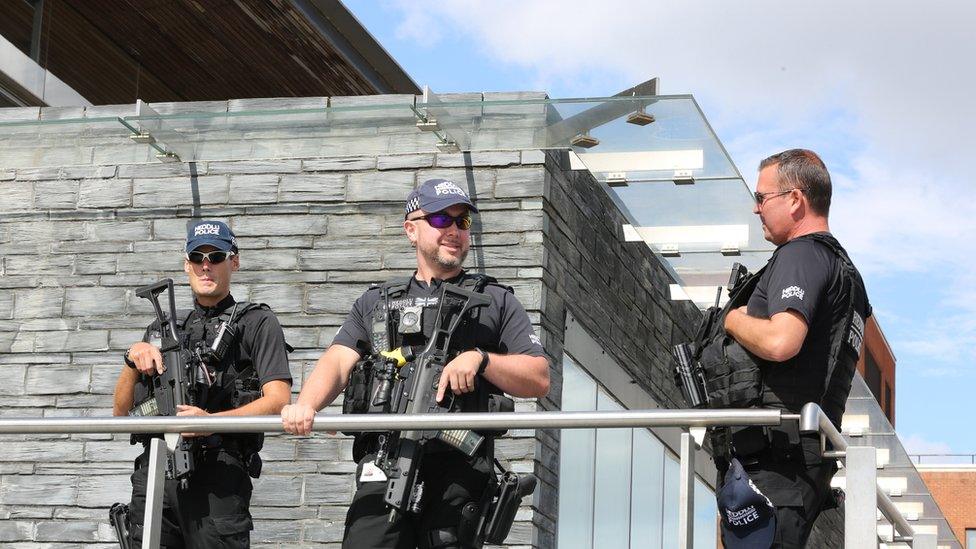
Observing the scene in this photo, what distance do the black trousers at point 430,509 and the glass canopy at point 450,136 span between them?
10.7 feet

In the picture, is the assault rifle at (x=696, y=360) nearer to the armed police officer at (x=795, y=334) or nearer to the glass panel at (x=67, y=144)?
the armed police officer at (x=795, y=334)

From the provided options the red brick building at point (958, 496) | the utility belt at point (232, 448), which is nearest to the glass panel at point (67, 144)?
the utility belt at point (232, 448)

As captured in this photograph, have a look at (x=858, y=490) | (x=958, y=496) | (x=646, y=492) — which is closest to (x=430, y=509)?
(x=858, y=490)

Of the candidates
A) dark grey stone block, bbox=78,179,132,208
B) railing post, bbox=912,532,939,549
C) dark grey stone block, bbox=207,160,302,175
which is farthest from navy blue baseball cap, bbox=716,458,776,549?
dark grey stone block, bbox=78,179,132,208

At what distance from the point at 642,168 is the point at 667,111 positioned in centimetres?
71

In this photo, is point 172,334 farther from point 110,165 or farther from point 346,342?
point 110,165

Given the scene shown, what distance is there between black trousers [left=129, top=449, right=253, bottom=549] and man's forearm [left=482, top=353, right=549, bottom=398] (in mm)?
1241

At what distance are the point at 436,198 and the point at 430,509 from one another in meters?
1.27

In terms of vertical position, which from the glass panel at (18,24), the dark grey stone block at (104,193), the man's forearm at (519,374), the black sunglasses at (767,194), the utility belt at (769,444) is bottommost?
the utility belt at (769,444)

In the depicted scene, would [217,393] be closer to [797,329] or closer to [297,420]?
[297,420]

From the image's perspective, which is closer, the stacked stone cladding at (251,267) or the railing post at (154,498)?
the railing post at (154,498)

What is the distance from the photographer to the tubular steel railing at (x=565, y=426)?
4.53m

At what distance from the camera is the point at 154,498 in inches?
203

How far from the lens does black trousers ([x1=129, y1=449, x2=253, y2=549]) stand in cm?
577
